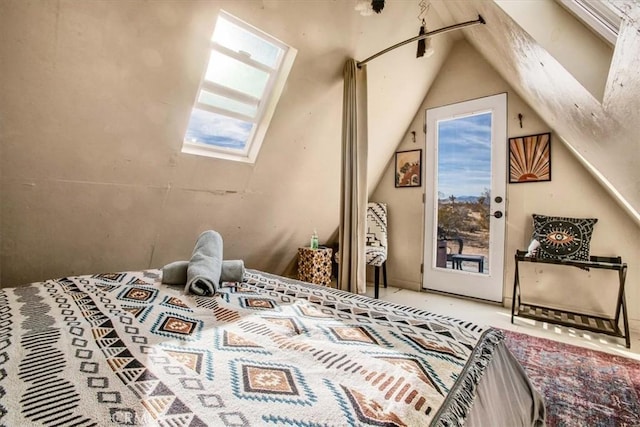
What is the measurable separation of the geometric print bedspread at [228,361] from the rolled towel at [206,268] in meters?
0.09

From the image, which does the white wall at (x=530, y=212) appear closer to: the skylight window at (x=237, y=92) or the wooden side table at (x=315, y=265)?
the wooden side table at (x=315, y=265)

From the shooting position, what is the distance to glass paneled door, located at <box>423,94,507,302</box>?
11.5 ft

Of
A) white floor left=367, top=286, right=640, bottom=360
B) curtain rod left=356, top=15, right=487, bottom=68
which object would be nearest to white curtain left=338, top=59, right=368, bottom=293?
curtain rod left=356, top=15, right=487, bottom=68

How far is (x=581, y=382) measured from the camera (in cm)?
188

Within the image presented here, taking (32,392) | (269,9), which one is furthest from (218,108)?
(32,392)

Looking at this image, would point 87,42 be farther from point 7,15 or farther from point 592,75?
point 592,75

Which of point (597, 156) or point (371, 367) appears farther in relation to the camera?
point (597, 156)

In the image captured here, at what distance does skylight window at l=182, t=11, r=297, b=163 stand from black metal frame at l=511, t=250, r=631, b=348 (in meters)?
2.69

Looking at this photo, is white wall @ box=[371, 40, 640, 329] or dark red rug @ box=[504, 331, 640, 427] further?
white wall @ box=[371, 40, 640, 329]

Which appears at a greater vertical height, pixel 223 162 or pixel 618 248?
pixel 223 162

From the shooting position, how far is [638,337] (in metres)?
2.69

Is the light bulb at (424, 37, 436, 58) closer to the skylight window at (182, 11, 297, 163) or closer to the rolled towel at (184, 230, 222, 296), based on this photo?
the skylight window at (182, 11, 297, 163)

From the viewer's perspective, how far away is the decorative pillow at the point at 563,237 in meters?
2.88

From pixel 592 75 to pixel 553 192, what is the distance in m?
2.24
